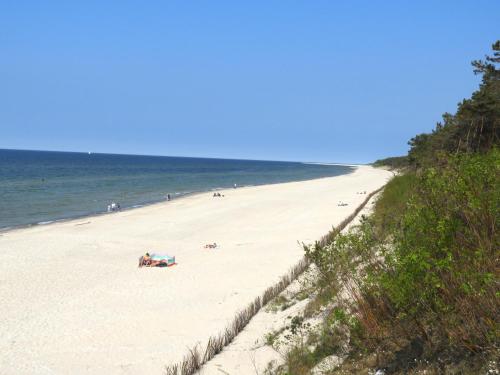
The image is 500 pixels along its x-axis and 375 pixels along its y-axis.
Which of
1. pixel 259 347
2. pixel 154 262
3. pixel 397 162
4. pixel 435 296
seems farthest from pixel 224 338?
pixel 397 162

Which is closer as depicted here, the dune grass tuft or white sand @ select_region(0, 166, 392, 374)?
the dune grass tuft

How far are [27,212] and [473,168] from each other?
31.6m

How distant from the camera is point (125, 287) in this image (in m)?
12.1

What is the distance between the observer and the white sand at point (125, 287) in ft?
25.4

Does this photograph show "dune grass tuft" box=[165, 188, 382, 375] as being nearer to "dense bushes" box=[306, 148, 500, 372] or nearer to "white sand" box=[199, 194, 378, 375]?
"white sand" box=[199, 194, 378, 375]

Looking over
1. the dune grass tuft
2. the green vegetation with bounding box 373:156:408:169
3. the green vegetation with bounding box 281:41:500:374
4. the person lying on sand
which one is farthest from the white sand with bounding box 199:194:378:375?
the green vegetation with bounding box 373:156:408:169

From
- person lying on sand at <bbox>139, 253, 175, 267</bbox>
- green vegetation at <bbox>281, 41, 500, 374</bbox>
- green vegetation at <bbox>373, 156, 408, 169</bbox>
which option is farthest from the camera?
green vegetation at <bbox>373, 156, 408, 169</bbox>

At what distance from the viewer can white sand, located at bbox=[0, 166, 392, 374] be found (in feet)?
25.4

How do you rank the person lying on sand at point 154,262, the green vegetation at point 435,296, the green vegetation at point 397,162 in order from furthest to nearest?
1. the green vegetation at point 397,162
2. the person lying on sand at point 154,262
3. the green vegetation at point 435,296

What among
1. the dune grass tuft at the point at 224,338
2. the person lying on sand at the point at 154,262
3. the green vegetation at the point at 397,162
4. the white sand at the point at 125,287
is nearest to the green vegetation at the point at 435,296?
the dune grass tuft at the point at 224,338

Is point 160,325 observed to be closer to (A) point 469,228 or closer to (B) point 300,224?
(A) point 469,228

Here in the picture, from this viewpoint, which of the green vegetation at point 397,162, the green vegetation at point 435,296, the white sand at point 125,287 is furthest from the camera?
the green vegetation at point 397,162

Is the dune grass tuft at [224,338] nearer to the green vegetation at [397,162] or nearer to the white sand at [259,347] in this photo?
the white sand at [259,347]

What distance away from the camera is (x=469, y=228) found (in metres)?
4.80
